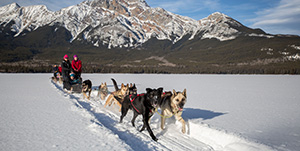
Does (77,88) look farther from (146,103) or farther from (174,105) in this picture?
(174,105)

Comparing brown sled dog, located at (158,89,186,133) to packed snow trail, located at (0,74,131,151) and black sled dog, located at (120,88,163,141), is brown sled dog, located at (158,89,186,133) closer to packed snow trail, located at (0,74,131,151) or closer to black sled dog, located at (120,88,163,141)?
black sled dog, located at (120,88,163,141)

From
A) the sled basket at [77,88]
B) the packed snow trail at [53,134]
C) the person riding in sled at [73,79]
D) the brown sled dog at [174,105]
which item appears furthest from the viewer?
the sled basket at [77,88]

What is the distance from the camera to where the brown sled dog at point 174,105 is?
17.4 ft

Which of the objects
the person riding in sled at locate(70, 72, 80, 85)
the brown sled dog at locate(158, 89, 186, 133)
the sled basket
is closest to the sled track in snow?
the brown sled dog at locate(158, 89, 186, 133)

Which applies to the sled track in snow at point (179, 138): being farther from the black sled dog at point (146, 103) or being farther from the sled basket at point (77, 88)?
the sled basket at point (77, 88)

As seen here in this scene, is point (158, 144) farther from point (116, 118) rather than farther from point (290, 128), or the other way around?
point (290, 128)

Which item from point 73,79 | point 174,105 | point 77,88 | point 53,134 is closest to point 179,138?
point 174,105

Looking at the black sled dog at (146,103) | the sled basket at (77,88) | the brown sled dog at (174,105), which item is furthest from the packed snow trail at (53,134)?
the sled basket at (77,88)

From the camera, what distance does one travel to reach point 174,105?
547 centimetres

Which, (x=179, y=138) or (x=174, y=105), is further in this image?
(x=174, y=105)

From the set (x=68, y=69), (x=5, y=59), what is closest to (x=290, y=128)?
(x=68, y=69)

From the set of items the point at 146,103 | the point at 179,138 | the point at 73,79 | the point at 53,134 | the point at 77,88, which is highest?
the point at 73,79

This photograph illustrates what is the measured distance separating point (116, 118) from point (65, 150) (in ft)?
9.60

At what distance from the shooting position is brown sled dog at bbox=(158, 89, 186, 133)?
5.29 m
